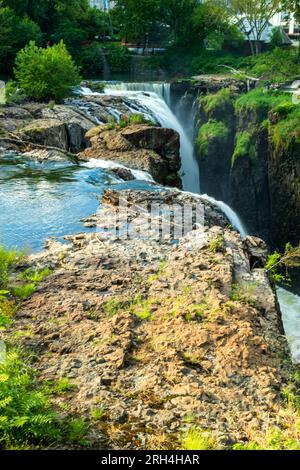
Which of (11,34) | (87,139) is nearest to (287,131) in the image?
(87,139)

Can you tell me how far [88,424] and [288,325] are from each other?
36.9ft

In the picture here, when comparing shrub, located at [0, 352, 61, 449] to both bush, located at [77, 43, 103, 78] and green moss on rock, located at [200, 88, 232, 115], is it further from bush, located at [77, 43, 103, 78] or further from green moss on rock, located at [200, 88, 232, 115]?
bush, located at [77, 43, 103, 78]

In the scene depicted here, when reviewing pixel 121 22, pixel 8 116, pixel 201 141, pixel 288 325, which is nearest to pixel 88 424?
pixel 288 325

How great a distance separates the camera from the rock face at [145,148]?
15.5m

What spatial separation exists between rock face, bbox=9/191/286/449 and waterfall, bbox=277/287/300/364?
5.18 m

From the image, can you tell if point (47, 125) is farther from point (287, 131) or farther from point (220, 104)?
point (220, 104)

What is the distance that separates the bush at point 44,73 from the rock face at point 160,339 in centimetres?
1614

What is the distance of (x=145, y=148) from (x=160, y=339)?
11.2 metres

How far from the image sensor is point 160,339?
5539 millimetres

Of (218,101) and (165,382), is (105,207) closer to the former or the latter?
(165,382)

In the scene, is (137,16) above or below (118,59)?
above

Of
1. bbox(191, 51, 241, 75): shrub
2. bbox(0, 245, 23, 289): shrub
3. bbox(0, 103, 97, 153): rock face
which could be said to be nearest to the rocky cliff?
bbox(0, 103, 97, 153): rock face

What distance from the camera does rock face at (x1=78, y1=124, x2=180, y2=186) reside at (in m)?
15.5

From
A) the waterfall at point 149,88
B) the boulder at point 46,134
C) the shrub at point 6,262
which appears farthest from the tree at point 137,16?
the shrub at point 6,262
